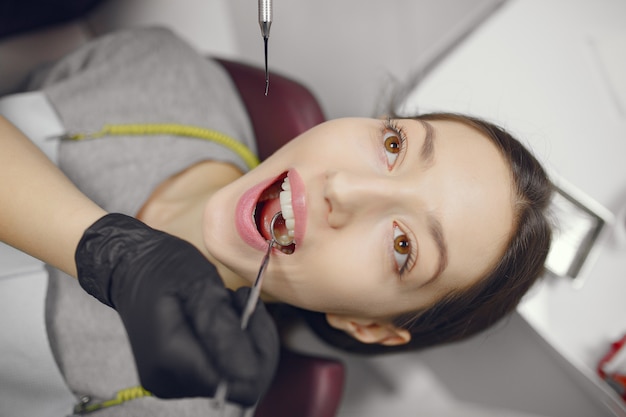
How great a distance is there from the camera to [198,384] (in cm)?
44

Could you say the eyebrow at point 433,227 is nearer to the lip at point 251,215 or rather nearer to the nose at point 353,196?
the nose at point 353,196

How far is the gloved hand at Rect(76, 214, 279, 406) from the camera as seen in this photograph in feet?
1.42

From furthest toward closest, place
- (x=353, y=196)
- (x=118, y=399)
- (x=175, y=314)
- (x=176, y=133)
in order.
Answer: (x=176, y=133) < (x=118, y=399) < (x=353, y=196) < (x=175, y=314)

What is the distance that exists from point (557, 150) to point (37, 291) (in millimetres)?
905

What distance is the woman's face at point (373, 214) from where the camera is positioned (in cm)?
62

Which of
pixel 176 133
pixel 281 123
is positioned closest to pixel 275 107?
pixel 281 123

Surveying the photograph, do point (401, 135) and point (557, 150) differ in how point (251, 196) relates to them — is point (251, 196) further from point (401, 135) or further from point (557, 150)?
point (557, 150)

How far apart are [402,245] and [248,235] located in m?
0.20

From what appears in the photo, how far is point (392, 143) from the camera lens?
26.4 inches

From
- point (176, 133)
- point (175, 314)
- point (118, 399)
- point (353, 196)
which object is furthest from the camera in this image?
point (176, 133)

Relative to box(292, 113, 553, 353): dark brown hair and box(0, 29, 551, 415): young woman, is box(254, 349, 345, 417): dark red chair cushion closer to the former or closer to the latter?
box(0, 29, 551, 415): young woman

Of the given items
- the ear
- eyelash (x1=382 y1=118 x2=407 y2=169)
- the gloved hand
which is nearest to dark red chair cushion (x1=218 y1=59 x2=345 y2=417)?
the ear

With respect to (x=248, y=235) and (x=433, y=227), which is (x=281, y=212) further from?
(x=433, y=227)

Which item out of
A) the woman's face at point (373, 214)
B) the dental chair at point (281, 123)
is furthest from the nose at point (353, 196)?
the dental chair at point (281, 123)
